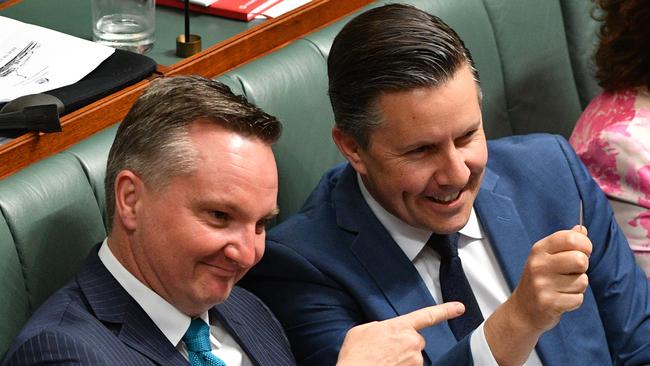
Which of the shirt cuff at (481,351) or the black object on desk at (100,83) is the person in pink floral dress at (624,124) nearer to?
the shirt cuff at (481,351)

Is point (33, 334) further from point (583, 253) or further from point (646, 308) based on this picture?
point (646, 308)

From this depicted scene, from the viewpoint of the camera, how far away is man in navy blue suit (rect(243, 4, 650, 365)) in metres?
1.51

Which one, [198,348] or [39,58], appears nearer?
[198,348]

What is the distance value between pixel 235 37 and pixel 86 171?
0.44 m

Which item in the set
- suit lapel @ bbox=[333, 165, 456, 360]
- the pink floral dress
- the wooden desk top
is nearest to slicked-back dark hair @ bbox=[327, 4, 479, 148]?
suit lapel @ bbox=[333, 165, 456, 360]

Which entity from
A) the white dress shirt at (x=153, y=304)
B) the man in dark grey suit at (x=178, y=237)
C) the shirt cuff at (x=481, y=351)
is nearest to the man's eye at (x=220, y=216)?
the man in dark grey suit at (x=178, y=237)

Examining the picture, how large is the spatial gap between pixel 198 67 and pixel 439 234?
Answer: 456mm

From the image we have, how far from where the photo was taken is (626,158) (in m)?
1.95

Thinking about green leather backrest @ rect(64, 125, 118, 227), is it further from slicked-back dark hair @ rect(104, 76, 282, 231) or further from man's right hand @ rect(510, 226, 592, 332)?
man's right hand @ rect(510, 226, 592, 332)

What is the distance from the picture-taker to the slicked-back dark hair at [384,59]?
61.2 inches

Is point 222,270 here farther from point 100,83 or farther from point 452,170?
point 100,83

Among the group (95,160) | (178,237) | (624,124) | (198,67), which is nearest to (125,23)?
(198,67)

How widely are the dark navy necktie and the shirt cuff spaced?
14 cm

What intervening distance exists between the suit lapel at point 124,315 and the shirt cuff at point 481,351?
34cm
